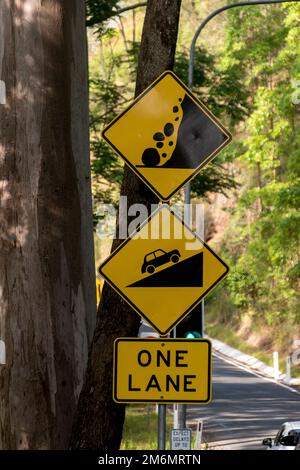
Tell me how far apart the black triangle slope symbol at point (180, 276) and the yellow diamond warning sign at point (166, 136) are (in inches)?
17.5

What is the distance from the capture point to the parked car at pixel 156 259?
25.2 ft

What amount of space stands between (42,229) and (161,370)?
1908 mm

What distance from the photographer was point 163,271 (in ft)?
25.2

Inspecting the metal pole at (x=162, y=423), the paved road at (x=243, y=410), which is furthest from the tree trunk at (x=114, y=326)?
the paved road at (x=243, y=410)

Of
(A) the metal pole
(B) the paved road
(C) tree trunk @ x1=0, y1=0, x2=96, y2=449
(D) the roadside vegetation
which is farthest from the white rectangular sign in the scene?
(B) the paved road

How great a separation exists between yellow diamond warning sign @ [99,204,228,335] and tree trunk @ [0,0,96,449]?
1355 millimetres

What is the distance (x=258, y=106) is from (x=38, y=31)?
31.5 m

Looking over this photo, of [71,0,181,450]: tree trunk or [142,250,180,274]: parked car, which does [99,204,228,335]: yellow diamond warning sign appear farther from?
[71,0,181,450]: tree trunk

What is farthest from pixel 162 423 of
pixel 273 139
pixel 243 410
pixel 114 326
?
pixel 273 139

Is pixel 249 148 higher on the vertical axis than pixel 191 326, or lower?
higher

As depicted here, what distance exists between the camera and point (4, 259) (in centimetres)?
893

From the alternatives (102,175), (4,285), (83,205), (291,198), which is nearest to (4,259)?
(4,285)

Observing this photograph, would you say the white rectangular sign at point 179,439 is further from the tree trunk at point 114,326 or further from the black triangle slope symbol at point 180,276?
the black triangle slope symbol at point 180,276

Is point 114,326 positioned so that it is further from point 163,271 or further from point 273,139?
point 273,139
